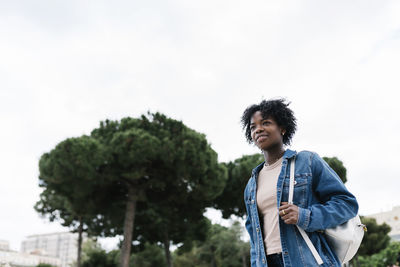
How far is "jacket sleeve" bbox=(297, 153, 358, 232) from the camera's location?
1.57 meters

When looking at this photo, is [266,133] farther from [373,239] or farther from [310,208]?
[373,239]

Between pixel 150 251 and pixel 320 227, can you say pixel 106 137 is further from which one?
pixel 320 227

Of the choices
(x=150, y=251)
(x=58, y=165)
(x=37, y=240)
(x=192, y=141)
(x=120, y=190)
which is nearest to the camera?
(x=58, y=165)

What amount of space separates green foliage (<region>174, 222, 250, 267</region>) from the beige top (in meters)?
19.7

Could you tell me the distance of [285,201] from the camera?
174 cm

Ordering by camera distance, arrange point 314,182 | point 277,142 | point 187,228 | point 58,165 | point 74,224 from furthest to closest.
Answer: point 74,224 → point 187,228 → point 58,165 → point 277,142 → point 314,182

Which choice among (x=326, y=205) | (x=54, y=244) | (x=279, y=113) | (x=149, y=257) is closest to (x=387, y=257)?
(x=149, y=257)

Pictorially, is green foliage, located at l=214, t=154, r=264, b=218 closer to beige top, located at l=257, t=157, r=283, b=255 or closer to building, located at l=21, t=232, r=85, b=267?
beige top, located at l=257, t=157, r=283, b=255

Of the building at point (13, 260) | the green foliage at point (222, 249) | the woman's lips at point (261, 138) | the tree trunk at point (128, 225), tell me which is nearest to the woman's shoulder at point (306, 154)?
the woman's lips at point (261, 138)

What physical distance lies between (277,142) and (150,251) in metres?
21.8

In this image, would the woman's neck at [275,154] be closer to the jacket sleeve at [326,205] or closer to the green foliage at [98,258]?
the jacket sleeve at [326,205]

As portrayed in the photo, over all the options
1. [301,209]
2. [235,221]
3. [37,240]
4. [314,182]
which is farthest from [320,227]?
[37,240]

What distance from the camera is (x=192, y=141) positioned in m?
13.9

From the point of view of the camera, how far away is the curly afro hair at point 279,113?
209 cm
